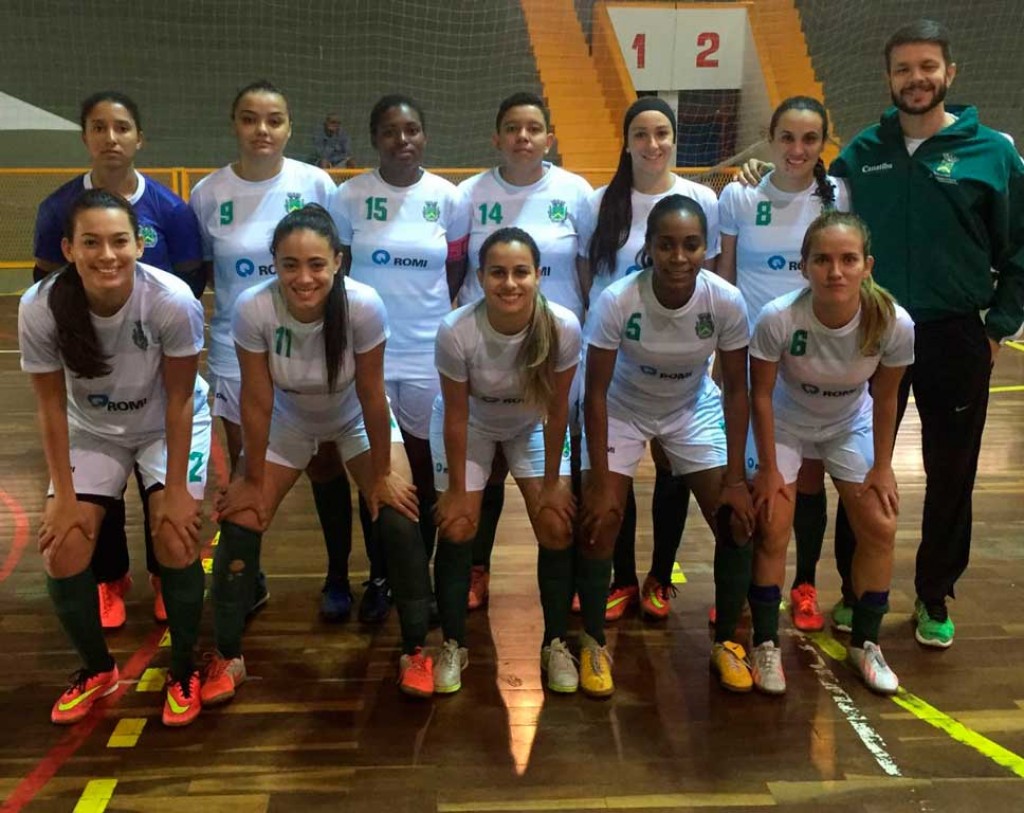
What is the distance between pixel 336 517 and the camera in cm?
282

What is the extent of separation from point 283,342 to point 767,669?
65.3 inches

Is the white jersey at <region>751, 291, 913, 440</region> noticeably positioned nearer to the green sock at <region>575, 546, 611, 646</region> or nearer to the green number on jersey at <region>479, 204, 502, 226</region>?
the green sock at <region>575, 546, 611, 646</region>

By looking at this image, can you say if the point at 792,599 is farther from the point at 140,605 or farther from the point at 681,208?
the point at 140,605

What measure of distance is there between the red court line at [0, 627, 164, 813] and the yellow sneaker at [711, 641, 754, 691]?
68.1 inches

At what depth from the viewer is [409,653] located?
Answer: 8.15ft

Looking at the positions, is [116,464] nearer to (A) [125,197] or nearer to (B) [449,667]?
(A) [125,197]

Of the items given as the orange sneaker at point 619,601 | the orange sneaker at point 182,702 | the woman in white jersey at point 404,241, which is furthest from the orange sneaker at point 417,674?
the orange sneaker at point 619,601

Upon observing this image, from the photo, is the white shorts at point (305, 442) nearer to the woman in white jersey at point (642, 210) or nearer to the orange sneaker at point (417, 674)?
the orange sneaker at point (417, 674)

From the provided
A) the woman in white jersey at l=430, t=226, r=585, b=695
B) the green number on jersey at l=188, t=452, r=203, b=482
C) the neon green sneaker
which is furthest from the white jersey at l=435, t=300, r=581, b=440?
the neon green sneaker

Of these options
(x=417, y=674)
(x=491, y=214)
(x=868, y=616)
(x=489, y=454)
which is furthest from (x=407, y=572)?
(x=868, y=616)

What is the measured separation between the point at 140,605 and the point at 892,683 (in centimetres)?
244

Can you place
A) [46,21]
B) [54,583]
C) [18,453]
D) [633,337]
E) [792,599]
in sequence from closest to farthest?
[54,583]
[633,337]
[792,599]
[18,453]
[46,21]

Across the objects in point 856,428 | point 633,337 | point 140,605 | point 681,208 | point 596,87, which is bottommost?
point 140,605

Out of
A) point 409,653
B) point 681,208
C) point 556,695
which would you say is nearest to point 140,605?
point 409,653
